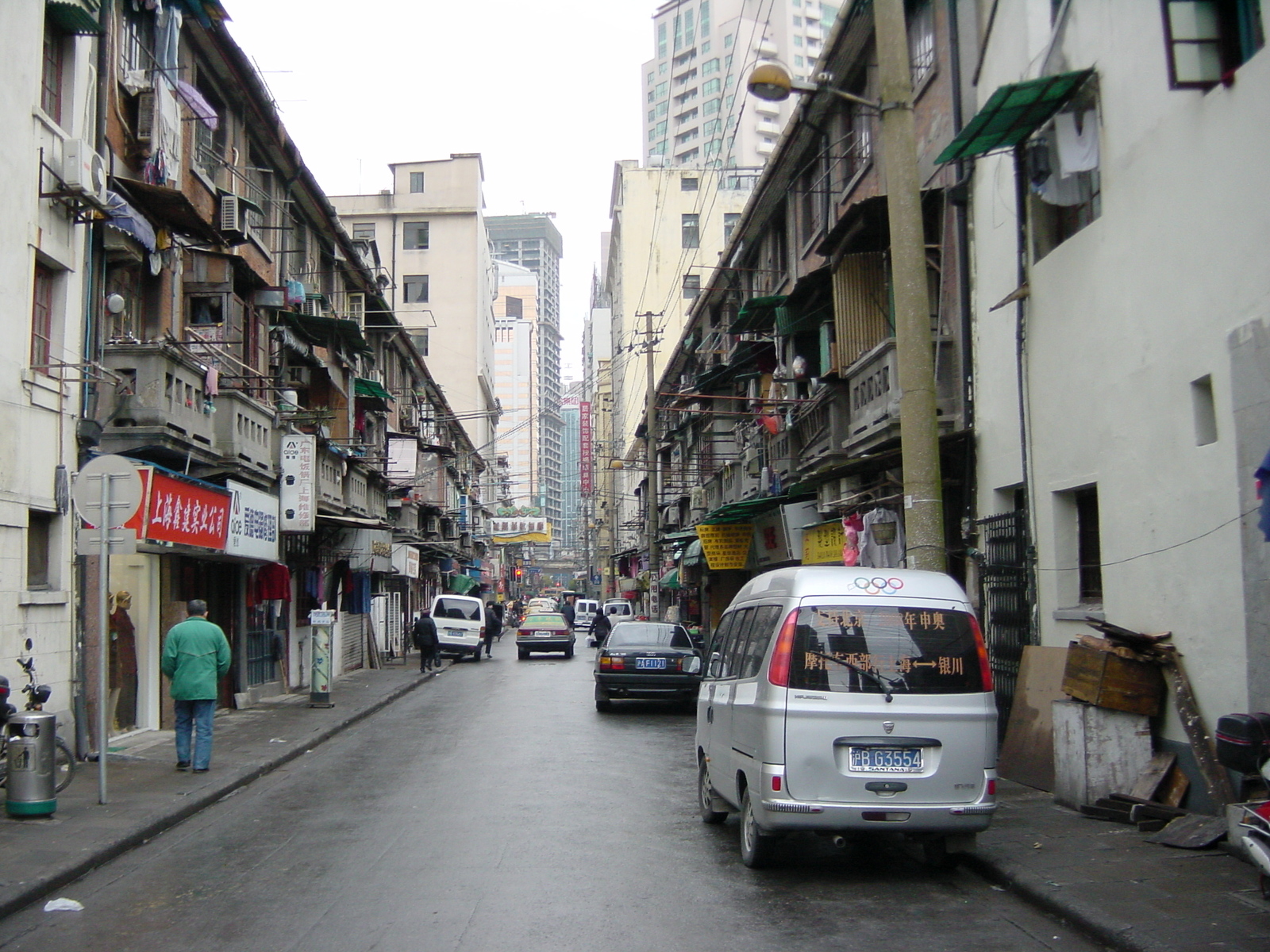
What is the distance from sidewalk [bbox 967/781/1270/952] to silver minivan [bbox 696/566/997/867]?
0.52m

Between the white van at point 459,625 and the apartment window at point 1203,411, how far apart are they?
30345 mm

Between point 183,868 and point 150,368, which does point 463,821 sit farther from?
point 150,368

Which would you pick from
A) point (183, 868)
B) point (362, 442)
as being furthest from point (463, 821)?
point (362, 442)

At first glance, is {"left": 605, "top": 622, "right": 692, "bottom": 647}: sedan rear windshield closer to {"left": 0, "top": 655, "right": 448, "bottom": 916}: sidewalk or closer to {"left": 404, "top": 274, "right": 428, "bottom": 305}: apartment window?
{"left": 0, "top": 655, "right": 448, "bottom": 916}: sidewalk

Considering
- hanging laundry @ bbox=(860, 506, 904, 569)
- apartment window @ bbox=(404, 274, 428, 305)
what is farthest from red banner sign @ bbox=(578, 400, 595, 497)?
hanging laundry @ bbox=(860, 506, 904, 569)

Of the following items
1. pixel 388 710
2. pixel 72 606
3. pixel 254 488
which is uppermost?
pixel 254 488

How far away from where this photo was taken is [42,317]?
13.5 meters

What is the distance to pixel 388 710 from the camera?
2173 centimetres

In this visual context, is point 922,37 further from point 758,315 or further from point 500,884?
point 500,884

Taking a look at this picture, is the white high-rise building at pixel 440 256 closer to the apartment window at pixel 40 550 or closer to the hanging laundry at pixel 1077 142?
the apartment window at pixel 40 550

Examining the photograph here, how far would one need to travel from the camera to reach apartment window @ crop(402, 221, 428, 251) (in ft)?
243

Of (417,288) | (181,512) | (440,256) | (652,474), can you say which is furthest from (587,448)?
(181,512)

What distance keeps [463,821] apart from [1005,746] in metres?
5.57

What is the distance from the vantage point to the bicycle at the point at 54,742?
9984 mm
